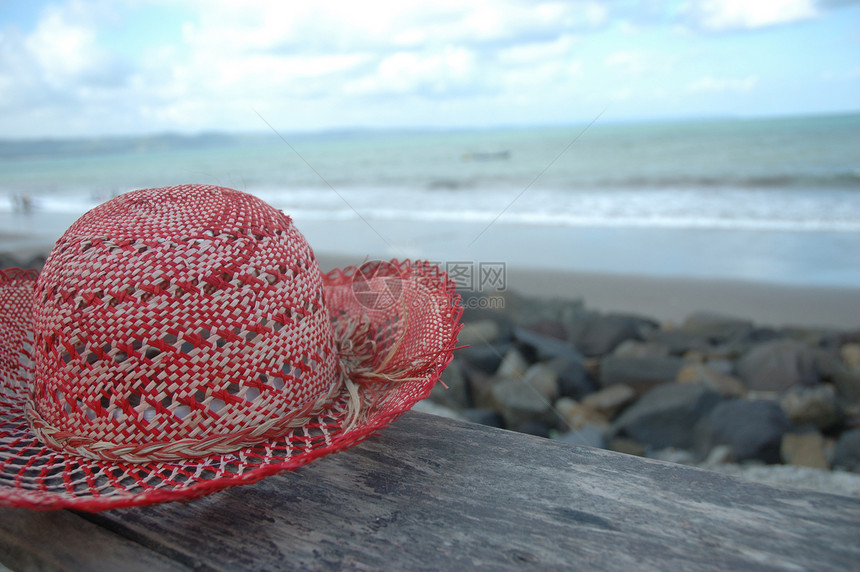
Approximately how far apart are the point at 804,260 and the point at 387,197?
8.46 metres

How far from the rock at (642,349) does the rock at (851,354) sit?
113 centimetres

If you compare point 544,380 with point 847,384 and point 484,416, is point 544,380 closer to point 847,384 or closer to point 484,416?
point 484,416

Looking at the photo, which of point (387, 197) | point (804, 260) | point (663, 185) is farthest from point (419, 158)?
point (804, 260)

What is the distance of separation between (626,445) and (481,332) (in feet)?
4.29

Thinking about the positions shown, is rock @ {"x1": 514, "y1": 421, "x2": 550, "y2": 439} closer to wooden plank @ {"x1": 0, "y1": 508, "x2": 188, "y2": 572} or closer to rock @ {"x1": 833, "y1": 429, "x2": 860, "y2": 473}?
rock @ {"x1": 833, "y1": 429, "x2": 860, "y2": 473}

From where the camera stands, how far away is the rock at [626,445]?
310 centimetres

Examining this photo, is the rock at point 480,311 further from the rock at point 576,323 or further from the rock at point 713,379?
the rock at point 713,379

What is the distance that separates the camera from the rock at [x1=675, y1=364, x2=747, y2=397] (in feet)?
11.5

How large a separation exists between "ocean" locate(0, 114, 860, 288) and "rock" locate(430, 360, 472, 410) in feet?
2.79

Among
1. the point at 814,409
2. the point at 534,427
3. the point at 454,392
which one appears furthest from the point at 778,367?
the point at 454,392

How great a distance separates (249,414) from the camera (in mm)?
959

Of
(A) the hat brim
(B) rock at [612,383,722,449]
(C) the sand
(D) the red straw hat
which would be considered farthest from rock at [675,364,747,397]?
(D) the red straw hat

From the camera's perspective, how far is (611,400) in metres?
3.50

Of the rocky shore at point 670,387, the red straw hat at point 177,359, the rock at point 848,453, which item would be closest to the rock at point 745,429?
the rocky shore at point 670,387
